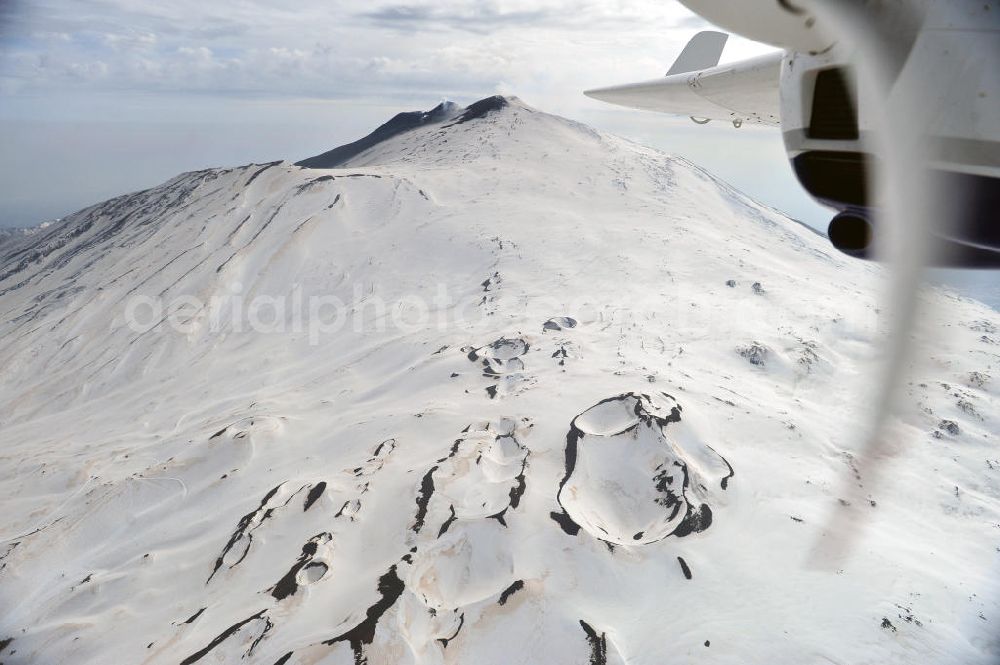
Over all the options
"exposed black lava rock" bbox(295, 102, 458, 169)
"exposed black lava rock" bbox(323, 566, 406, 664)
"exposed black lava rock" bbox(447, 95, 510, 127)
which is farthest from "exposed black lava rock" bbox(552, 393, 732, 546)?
"exposed black lava rock" bbox(295, 102, 458, 169)

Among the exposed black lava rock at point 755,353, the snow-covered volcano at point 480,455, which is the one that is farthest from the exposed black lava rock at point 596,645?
the exposed black lava rock at point 755,353

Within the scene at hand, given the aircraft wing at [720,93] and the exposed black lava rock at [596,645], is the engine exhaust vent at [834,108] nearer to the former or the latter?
the aircraft wing at [720,93]

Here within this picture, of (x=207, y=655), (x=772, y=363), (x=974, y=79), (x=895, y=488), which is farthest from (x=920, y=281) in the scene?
(x=772, y=363)

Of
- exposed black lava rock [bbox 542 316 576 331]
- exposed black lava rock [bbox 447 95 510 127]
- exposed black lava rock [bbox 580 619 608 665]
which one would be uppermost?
exposed black lava rock [bbox 447 95 510 127]

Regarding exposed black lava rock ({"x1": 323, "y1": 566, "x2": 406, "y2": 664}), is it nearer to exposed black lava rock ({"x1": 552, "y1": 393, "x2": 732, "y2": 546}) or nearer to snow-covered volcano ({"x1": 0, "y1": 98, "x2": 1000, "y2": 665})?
snow-covered volcano ({"x1": 0, "y1": 98, "x2": 1000, "y2": 665})

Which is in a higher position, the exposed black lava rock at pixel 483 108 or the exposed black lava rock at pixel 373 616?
the exposed black lava rock at pixel 483 108

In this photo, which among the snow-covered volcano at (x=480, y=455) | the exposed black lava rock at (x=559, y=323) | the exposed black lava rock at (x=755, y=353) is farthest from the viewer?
the exposed black lava rock at (x=559, y=323)

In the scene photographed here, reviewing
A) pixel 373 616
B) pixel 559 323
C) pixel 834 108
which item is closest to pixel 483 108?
pixel 559 323
